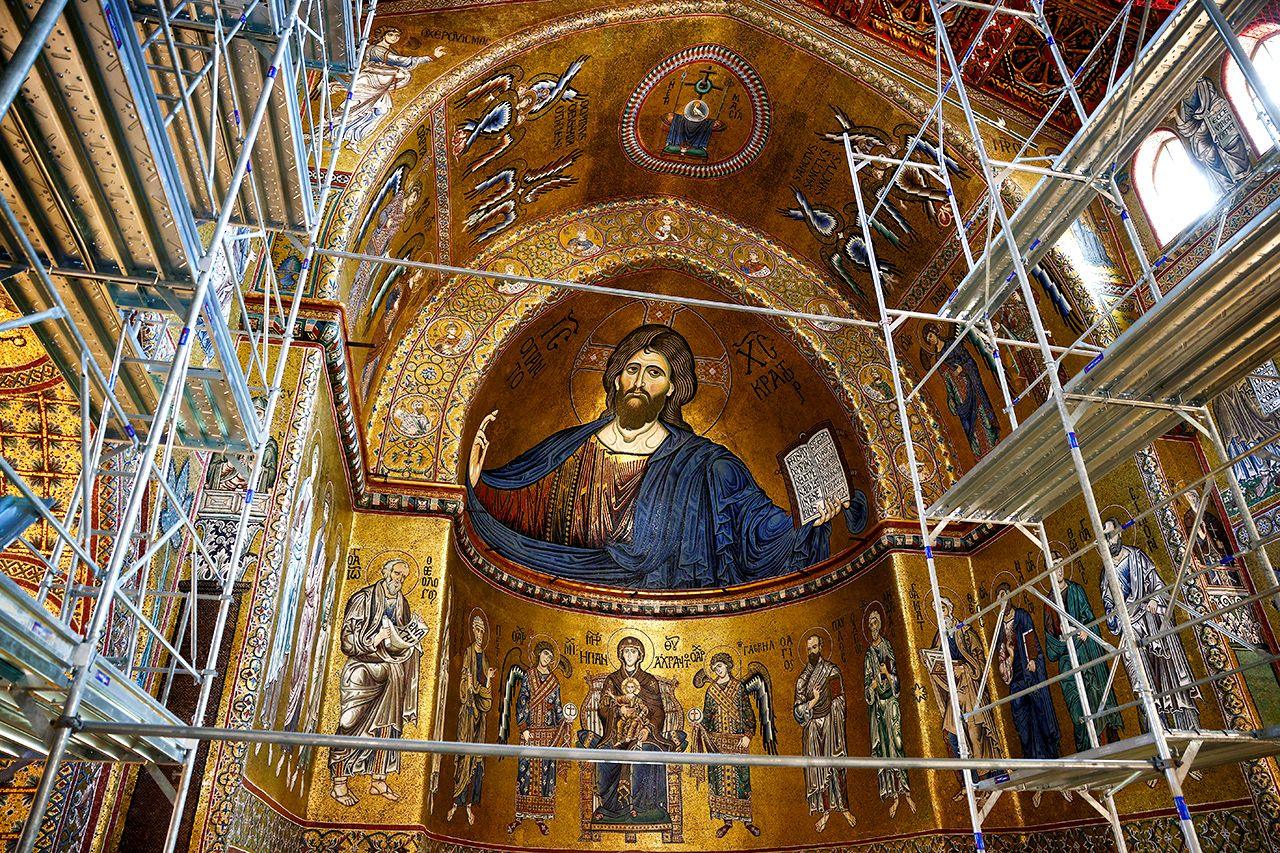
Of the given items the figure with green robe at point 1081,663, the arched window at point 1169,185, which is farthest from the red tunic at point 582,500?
the arched window at point 1169,185

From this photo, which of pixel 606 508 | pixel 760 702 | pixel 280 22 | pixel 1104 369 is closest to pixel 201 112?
pixel 280 22

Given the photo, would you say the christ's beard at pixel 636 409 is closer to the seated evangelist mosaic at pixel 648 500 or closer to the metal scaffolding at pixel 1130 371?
the seated evangelist mosaic at pixel 648 500

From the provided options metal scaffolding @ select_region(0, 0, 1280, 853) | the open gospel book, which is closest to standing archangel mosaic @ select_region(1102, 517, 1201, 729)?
metal scaffolding @ select_region(0, 0, 1280, 853)

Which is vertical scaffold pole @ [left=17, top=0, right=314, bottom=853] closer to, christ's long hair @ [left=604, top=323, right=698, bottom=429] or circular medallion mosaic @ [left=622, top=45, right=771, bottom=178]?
circular medallion mosaic @ [left=622, top=45, right=771, bottom=178]

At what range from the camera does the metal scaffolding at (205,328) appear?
11.3ft

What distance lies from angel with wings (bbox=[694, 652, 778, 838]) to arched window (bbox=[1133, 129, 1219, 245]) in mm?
7404

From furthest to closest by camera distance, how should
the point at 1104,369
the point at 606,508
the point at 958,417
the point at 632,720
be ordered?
the point at 606,508 < the point at 632,720 < the point at 958,417 < the point at 1104,369

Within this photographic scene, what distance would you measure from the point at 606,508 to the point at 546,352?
8.34ft

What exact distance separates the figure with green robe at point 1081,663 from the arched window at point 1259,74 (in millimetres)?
4485

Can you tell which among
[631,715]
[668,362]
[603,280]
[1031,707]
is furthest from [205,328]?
[1031,707]

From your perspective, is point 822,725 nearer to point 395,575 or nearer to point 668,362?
point 668,362

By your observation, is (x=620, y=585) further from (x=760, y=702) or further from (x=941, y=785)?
(x=941, y=785)

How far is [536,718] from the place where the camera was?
1199cm

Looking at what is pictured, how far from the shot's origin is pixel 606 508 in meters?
13.6
